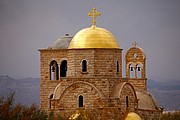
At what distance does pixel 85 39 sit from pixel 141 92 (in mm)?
8896

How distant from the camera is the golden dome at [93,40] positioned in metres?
58.1

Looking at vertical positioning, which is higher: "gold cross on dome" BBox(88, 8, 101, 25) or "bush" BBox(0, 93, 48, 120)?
"gold cross on dome" BBox(88, 8, 101, 25)

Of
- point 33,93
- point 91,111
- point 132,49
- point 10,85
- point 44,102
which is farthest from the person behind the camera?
point 33,93

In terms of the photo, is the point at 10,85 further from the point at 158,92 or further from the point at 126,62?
the point at 126,62

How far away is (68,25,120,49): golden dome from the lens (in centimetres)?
5809

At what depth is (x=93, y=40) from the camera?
58.2 m

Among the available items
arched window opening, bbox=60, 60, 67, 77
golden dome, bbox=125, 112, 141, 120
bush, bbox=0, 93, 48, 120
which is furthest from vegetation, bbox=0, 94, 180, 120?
arched window opening, bbox=60, 60, 67, 77

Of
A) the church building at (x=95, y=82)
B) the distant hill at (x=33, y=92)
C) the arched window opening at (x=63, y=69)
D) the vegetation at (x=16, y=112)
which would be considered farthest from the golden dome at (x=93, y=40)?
the distant hill at (x=33, y=92)

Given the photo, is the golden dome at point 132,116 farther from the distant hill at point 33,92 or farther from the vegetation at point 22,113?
the distant hill at point 33,92

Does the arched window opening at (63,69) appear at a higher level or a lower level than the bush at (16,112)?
higher

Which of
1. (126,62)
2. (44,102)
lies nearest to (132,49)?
(126,62)

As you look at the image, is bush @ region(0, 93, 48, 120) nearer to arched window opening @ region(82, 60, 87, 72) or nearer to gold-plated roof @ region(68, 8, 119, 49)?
arched window opening @ region(82, 60, 87, 72)

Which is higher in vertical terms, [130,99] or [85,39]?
[85,39]

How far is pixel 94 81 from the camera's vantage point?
5725cm
